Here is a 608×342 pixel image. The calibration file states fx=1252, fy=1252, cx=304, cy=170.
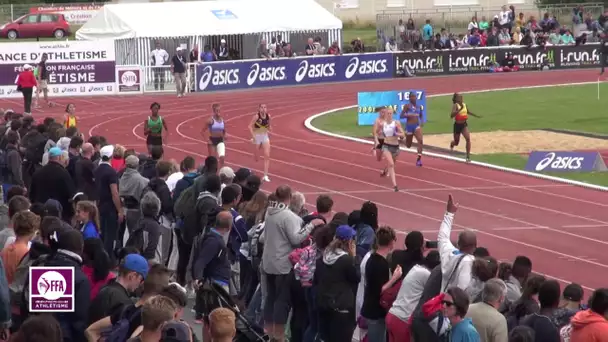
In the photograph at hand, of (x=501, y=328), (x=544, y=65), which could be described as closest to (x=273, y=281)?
(x=501, y=328)

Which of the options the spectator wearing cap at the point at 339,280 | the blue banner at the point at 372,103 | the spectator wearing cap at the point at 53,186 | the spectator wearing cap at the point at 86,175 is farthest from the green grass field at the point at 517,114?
the spectator wearing cap at the point at 339,280

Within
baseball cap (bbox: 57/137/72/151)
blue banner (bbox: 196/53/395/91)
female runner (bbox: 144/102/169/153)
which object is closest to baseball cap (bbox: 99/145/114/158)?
baseball cap (bbox: 57/137/72/151)

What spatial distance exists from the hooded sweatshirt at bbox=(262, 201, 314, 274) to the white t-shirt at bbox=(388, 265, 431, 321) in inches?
84.4

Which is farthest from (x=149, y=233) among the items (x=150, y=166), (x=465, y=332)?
(x=465, y=332)

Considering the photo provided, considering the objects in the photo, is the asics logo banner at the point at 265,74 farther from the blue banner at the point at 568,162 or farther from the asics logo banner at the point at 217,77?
the blue banner at the point at 568,162

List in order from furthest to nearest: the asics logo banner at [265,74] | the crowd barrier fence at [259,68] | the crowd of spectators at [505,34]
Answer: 1. the crowd of spectators at [505,34]
2. the asics logo banner at [265,74]
3. the crowd barrier fence at [259,68]

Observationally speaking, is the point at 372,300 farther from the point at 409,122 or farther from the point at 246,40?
the point at 246,40

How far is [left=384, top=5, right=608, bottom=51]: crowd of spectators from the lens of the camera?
53.4 m

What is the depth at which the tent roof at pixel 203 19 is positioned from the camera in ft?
158

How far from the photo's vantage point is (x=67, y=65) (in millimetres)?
44812

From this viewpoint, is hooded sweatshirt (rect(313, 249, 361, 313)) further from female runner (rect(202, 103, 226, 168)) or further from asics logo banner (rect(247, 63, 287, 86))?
asics logo banner (rect(247, 63, 287, 86))

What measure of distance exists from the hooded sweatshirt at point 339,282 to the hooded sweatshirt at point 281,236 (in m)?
1.22

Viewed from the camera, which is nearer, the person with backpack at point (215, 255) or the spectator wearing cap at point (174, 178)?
the person with backpack at point (215, 255)

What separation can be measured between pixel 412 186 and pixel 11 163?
858cm
